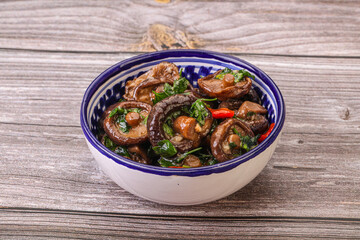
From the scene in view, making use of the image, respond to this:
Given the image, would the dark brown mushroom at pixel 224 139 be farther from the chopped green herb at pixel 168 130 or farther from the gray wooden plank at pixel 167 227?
the gray wooden plank at pixel 167 227

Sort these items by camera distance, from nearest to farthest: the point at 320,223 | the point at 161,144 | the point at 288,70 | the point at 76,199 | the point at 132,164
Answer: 1. the point at 132,164
2. the point at 161,144
3. the point at 320,223
4. the point at 76,199
5. the point at 288,70

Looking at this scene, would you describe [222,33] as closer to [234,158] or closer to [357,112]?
[357,112]

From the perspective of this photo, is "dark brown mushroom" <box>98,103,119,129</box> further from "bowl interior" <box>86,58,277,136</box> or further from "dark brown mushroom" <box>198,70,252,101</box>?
"dark brown mushroom" <box>198,70,252,101</box>

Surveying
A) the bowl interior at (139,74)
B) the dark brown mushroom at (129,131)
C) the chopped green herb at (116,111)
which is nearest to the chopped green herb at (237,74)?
the bowl interior at (139,74)

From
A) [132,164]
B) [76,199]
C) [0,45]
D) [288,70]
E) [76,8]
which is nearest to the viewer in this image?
[132,164]

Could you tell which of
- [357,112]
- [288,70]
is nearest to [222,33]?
[288,70]

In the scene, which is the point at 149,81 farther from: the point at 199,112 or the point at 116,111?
the point at 199,112
